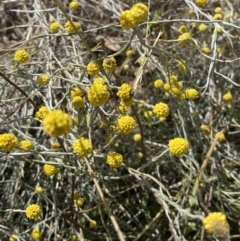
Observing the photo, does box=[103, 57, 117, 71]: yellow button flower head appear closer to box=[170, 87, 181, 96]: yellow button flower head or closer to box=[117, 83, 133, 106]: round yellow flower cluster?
box=[117, 83, 133, 106]: round yellow flower cluster

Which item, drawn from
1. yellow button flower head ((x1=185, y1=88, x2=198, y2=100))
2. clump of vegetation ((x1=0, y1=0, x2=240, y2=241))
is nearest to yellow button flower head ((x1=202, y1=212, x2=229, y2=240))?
clump of vegetation ((x1=0, y1=0, x2=240, y2=241))

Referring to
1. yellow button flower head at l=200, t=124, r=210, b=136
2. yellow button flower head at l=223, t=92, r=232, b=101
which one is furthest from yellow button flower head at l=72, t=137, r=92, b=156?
yellow button flower head at l=223, t=92, r=232, b=101

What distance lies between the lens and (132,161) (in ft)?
5.56

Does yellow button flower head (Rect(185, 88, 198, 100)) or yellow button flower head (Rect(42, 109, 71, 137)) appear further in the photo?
yellow button flower head (Rect(185, 88, 198, 100))

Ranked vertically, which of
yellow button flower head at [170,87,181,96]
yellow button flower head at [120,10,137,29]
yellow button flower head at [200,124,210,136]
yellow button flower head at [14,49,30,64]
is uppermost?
yellow button flower head at [120,10,137,29]

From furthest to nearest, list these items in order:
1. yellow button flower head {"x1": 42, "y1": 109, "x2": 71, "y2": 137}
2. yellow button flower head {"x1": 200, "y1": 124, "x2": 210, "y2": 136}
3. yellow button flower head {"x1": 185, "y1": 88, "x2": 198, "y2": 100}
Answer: yellow button flower head {"x1": 200, "y1": 124, "x2": 210, "y2": 136}, yellow button flower head {"x1": 185, "y1": 88, "x2": 198, "y2": 100}, yellow button flower head {"x1": 42, "y1": 109, "x2": 71, "y2": 137}

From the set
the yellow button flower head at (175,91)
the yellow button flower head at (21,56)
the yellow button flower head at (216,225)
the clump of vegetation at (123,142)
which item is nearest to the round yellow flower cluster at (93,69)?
the clump of vegetation at (123,142)

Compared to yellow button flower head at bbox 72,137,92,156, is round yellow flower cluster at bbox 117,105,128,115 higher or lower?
higher

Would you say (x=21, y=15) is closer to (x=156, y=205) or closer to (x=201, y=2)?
(x=201, y=2)

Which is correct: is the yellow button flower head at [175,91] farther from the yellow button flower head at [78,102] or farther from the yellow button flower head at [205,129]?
the yellow button flower head at [78,102]

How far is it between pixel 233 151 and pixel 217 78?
0.31 m

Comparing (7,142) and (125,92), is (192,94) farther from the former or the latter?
(7,142)

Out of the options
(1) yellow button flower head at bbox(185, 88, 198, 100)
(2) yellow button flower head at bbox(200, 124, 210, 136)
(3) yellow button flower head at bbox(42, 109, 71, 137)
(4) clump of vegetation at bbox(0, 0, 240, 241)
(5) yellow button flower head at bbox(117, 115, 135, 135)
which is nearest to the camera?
(3) yellow button flower head at bbox(42, 109, 71, 137)

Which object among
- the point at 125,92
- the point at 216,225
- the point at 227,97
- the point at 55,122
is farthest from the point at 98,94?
the point at 227,97
